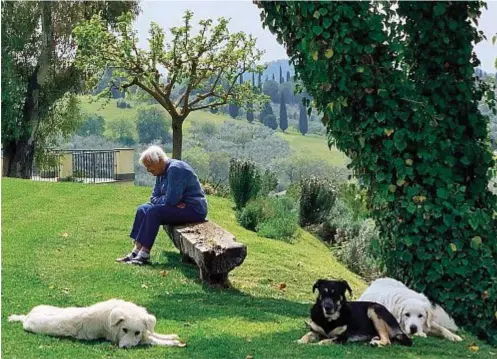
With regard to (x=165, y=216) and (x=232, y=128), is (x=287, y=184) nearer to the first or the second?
(x=232, y=128)

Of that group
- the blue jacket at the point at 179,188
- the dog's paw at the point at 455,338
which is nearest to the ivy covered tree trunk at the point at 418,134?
the dog's paw at the point at 455,338

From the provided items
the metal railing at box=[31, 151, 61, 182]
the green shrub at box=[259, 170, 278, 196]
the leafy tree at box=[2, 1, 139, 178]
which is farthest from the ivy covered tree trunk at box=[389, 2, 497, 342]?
the metal railing at box=[31, 151, 61, 182]

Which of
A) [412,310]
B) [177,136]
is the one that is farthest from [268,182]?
[412,310]

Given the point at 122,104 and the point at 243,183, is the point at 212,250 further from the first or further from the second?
the point at 122,104

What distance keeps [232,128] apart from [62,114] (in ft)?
20.8

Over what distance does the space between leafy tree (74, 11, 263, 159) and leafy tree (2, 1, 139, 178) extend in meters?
1.64

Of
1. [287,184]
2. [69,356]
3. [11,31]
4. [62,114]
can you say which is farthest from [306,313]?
[62,114]

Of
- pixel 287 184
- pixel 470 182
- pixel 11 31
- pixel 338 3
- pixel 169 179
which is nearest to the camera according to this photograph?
pixel 338 3

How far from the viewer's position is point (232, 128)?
22391 millimetres

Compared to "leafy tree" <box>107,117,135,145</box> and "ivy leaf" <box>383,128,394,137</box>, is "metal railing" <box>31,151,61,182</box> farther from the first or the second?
"ivy leaf" <box>383,128,394,137</box>

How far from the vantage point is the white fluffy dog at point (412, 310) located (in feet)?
18.3

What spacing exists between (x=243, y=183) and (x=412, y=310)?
856 cm

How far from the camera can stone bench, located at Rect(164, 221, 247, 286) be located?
711 cm

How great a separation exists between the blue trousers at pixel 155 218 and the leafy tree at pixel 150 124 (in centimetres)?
1617
